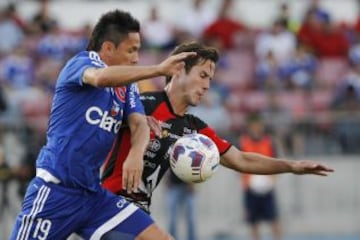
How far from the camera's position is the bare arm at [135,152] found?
24.9 ft

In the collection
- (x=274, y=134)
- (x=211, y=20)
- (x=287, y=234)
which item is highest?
(x=211, y=20)

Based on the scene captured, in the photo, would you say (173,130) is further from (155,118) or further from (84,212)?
(84,212)

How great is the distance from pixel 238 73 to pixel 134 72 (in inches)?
467

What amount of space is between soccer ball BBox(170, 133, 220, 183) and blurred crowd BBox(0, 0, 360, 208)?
6648mm

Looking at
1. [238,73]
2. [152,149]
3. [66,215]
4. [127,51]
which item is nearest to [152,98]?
[152,149]

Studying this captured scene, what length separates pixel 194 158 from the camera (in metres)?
8.31

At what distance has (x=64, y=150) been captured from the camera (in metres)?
7.84

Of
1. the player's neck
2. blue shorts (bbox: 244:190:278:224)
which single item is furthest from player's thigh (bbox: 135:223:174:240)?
blue shorts (bbox: 244:190:278:224)

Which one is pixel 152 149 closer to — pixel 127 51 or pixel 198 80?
pixel 198 80

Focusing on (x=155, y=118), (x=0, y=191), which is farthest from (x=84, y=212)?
(x=0, y=191)

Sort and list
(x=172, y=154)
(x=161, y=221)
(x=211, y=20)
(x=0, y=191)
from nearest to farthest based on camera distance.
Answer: (x=172, y=154) < (x=0, y=191) < (x=161, y=221) < (x=211, y=20)

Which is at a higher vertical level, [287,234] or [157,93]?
[157,93]

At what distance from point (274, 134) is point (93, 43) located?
8.65 meters

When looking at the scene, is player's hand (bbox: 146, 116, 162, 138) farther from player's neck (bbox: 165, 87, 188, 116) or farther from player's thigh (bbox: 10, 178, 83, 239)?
player's thigh (bbox: 10, 178, 83, 239)
